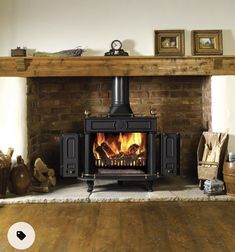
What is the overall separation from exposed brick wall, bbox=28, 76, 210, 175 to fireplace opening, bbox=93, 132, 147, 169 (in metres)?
0.57

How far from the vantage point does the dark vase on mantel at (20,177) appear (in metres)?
4.47

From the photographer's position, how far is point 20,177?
447 cm

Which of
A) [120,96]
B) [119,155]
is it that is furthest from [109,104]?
[119,155]

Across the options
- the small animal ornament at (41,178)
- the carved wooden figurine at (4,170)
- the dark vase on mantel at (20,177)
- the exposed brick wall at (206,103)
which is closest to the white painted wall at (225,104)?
the exposed brick wall at (206,103)

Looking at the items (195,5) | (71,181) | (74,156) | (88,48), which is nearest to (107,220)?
(74,156)

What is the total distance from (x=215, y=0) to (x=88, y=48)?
1407 millimetres

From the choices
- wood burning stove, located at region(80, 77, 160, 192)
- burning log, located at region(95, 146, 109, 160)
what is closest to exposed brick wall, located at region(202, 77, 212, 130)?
wood burning stove, located at region(80, 77, 160, 192)

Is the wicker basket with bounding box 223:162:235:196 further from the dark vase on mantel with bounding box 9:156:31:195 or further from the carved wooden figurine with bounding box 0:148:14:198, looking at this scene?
the carved wooden figurine with bounding box 0:148:14:198

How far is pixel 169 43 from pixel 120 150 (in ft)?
3.96

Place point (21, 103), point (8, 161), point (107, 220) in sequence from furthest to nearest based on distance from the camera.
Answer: point (21, 103)
point (8, 161)
point (107, 220)

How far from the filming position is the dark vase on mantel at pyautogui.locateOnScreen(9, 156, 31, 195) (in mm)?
4473

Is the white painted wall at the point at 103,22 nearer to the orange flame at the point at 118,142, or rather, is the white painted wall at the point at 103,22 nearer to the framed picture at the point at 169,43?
the framed picture at the point at 169,43

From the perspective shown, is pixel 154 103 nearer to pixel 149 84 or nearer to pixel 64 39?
pixel 149 84

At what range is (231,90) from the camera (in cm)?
477
